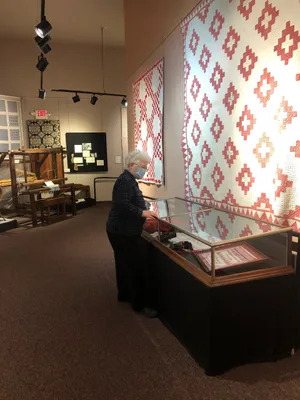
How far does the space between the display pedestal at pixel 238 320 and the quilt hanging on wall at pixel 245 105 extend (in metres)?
0.47

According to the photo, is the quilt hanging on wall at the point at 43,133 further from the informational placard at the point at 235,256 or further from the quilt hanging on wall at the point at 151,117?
the informational placard at the point at 235,256

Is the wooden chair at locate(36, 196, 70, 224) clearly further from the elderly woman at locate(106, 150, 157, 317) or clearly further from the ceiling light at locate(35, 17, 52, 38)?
the elderly woman at locate(106, 150, 157, 317)

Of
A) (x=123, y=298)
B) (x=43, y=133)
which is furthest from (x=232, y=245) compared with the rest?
(x=43, y=133)

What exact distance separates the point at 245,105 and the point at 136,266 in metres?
1.57

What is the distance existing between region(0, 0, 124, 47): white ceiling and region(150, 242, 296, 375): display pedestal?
6.45 meters

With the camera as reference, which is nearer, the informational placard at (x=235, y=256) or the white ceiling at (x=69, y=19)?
the informational placard at (x=235, y=256)

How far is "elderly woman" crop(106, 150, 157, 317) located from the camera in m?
2.89

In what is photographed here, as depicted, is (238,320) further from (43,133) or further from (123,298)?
(43,133)

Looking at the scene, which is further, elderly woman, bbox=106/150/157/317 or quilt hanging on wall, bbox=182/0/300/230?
elderly woman, bbox=106/150/157/317

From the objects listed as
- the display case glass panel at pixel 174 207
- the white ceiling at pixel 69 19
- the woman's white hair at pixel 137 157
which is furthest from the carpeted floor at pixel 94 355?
the white ceiling at pixel 69 19

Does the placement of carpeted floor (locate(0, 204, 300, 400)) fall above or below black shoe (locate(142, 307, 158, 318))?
below

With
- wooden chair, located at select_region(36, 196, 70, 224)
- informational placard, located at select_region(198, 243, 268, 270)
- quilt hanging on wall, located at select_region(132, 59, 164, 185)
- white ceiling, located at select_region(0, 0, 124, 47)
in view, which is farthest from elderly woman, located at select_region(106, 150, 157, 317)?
white ceiling, located at select_region(0, 0, 124, 47)

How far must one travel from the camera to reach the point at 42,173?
891 cm

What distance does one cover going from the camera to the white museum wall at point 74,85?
30.1ft
